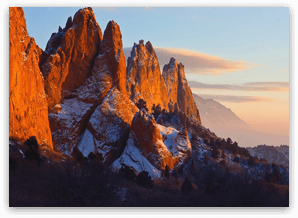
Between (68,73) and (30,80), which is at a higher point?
(68,73)

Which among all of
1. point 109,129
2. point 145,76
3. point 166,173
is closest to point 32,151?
point 109,129

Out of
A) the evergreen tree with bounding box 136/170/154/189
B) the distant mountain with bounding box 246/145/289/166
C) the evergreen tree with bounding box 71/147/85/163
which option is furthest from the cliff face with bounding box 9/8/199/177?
the distant mountain with bounding box 246/145/289/166

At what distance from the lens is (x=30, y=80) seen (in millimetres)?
47781

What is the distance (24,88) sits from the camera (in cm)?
4509

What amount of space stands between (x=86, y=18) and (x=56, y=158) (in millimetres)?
32539

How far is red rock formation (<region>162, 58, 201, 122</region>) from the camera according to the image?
156625 millimetres

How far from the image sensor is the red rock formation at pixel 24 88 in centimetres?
4138

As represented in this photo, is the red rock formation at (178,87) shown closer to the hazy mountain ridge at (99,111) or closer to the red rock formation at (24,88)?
the hazy mountain ridge at (99,111)

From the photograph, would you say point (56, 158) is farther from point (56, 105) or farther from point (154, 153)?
point (154, 153)

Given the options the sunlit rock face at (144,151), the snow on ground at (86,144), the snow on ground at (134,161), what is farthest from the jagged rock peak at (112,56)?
the snow on ground at (134,161)

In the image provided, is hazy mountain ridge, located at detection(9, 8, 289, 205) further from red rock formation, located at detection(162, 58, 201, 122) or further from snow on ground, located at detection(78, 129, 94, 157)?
red rock formation, located at detection(162, 58, 201, 122)

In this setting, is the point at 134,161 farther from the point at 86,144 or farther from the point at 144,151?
the point at 86,144

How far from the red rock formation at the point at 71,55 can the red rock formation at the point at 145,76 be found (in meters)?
48.8
